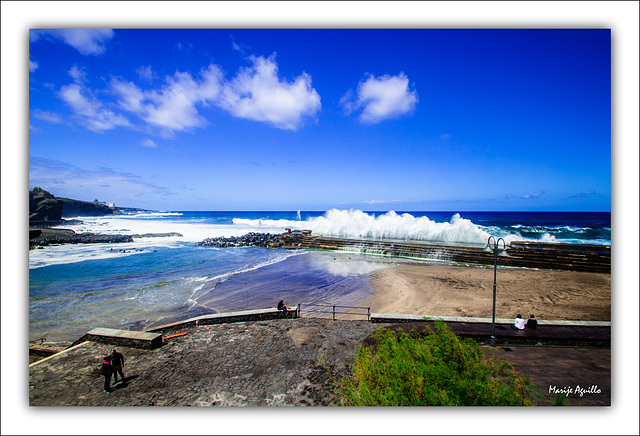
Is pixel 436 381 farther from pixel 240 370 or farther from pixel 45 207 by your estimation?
pixel 45 207

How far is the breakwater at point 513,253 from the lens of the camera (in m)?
16.8

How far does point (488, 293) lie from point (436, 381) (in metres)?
11.0

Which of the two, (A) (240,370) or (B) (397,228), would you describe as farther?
(B) (397,228)

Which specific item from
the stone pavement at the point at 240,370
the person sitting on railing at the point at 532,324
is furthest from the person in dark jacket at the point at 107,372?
the person sitting on railing at the point at 532,324

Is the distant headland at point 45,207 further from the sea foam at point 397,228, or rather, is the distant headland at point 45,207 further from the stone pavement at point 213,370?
the sea foam at point 397,228

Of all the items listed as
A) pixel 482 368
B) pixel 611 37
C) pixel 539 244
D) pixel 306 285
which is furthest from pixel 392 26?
pixel 539 244

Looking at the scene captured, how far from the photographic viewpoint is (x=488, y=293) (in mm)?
12422

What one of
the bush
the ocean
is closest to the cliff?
the ocean

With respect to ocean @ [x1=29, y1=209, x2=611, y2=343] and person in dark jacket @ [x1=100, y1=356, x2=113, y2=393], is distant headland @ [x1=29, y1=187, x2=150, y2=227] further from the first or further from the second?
person in dark jacket @ [x1=100, y1=356, x2=113, y2=393]

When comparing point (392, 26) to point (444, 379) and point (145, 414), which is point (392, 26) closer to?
point (444, 379)

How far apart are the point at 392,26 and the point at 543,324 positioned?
8637 millimetres

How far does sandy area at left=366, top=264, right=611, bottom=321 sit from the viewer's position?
1034 centimetres

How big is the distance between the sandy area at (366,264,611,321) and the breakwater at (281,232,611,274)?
1.18 metres

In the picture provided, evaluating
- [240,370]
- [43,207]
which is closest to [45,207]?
[43,207]
